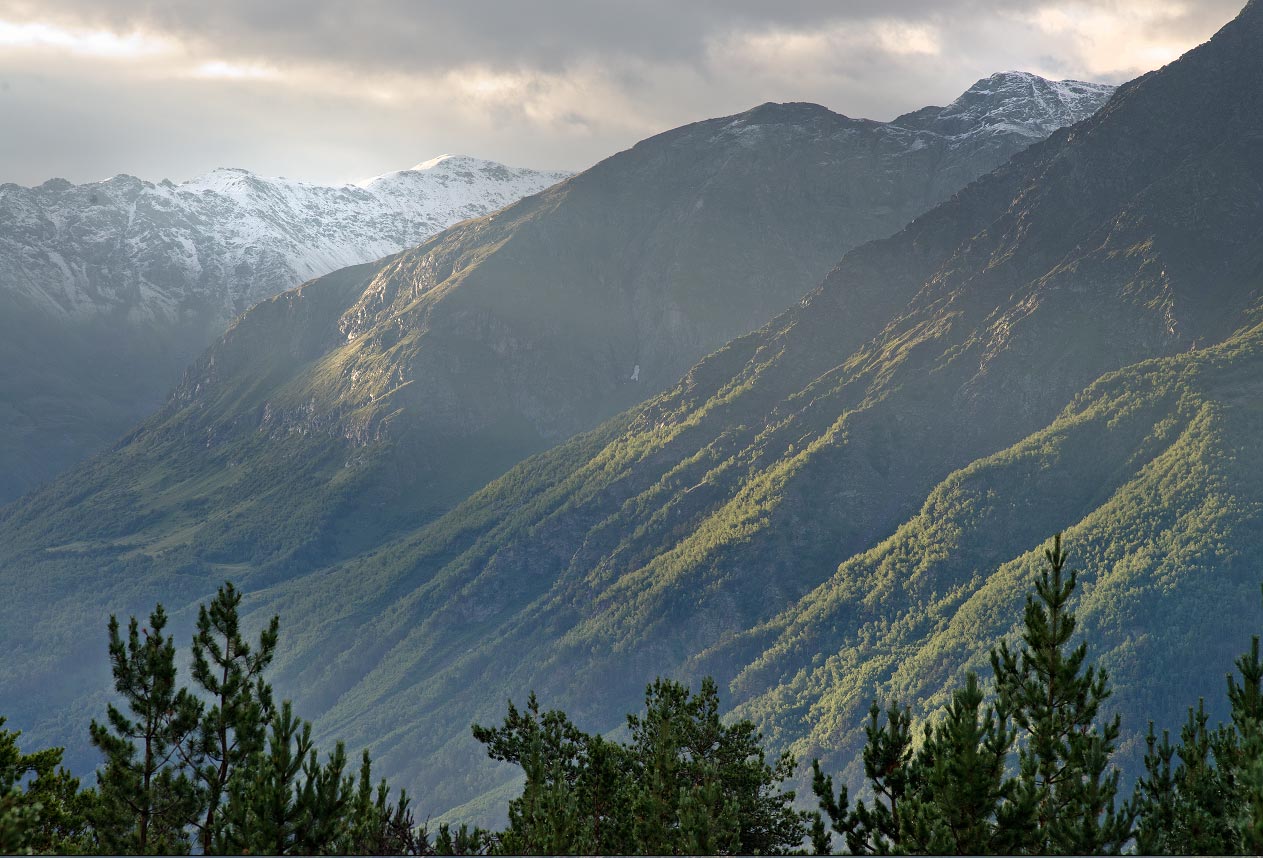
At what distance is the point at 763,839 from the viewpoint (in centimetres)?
8769

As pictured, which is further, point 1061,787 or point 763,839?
point 763,839

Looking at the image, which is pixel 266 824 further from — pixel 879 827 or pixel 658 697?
pixel 658 697

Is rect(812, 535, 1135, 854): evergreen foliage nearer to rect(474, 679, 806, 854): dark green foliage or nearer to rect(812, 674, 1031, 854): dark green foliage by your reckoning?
rect(812, 674, 1031, 854): dark green foliage

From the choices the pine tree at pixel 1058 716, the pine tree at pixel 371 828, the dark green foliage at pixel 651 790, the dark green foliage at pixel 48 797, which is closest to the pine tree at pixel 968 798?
the pine tree at pixel 1058 716

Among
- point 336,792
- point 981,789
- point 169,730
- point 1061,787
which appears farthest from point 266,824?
point 1061,787

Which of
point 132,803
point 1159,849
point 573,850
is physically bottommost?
point 1159,849

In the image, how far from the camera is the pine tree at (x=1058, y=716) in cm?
5641

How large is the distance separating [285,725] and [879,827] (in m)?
25.0

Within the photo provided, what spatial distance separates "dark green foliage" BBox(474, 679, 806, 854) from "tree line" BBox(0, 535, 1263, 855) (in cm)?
22

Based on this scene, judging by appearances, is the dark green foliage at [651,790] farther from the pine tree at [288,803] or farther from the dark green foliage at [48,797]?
the dark green foliage at [48,797]

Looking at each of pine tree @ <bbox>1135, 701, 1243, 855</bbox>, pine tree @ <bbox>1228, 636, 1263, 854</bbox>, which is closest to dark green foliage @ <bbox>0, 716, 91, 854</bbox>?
pine tree @ <bbox>1228, 636, 1263, 854</bbox>

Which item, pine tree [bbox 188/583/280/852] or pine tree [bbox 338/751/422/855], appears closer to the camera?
pine tree [bbox 338/751/422/855]

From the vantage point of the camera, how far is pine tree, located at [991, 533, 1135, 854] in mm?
56406

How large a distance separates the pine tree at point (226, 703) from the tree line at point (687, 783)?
0.11m
